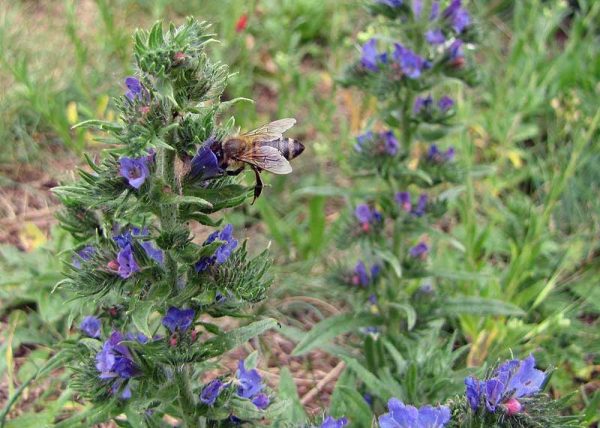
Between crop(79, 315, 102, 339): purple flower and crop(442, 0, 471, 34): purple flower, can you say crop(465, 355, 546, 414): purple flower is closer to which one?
crop(79, 315, 102, 339): purple flower

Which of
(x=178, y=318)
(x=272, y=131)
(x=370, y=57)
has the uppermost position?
(x=272, y=131)

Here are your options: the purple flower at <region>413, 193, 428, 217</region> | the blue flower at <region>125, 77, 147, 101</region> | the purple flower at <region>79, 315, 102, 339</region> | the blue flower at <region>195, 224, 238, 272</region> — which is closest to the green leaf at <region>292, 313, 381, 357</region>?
the purple flower at <region>413, 193, 428, 217</region>

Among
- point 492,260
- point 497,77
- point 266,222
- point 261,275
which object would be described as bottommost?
point 492,260

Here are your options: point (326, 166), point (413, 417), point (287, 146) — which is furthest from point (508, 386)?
point (326, 166)

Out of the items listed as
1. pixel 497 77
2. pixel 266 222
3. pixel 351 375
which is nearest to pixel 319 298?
pixel 266 222

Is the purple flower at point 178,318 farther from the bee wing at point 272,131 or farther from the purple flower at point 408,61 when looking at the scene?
the purple flower at point 408,61

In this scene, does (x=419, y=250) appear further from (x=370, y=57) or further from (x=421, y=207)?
(x=370, y=57)

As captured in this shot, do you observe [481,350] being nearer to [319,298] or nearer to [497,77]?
[319,298]
